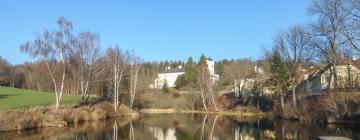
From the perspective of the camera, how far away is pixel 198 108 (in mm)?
A: 70688

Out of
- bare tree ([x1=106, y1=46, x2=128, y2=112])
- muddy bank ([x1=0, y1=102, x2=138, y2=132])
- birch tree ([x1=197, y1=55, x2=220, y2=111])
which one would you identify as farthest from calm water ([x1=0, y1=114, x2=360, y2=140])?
birch tree ([x1=197, y1=55, x2=220, y2=111])

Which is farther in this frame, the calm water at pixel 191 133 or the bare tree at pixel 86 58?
the bare tree at pixel 86 58

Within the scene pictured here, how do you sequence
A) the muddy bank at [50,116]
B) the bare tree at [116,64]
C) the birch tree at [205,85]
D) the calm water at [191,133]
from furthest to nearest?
the birch tree at [205,85] < the bare tree at [116,64] < the muddy bank at [50,116] < the calm water at [191,133]

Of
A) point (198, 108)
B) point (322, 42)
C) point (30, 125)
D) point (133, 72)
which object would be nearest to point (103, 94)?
point (133, 72)

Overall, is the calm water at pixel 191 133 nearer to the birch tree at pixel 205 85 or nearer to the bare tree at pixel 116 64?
the bare tree at pixel 116 64

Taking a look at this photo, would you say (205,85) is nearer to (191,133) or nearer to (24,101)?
(24,101)

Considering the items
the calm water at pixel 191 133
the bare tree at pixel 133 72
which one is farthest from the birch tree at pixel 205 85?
the calm water at pixel 191 133

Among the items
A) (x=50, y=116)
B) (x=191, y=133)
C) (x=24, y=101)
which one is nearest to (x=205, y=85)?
(x=24, y=101)

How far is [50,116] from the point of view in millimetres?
38406

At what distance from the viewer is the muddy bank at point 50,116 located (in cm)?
3315

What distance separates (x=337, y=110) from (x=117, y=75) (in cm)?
3297

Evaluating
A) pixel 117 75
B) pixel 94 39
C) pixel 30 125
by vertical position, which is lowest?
pixel 30 125

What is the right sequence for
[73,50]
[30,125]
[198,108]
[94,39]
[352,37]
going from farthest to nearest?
[198,108] → [94,39] → [73,50] → [30,125] → [352,37]

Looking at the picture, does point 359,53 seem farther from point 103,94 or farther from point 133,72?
point 103,94
